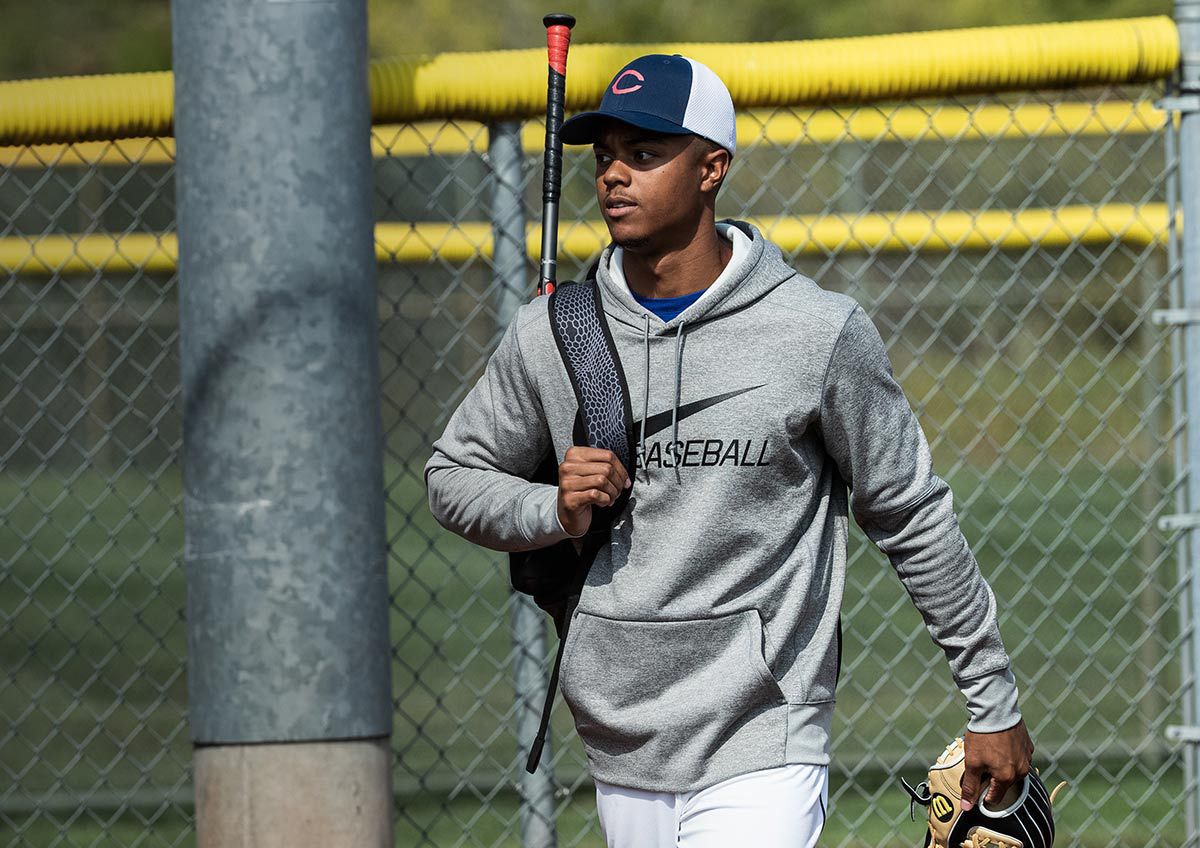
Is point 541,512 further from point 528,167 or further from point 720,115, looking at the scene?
point 528,167

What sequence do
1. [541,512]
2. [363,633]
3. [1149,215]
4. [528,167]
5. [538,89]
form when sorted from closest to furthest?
[363,633] → [541,512] → [538,89] → [528,167] → [1149,215]

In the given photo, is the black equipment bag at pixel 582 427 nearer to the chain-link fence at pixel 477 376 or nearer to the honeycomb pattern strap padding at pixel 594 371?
the honeycomb pattern strap padding at pixel 594 371

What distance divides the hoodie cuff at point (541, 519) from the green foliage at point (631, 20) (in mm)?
21986

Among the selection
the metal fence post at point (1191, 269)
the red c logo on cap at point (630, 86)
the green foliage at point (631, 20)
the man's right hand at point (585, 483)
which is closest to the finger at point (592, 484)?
the man's right hand at point (585, 483)

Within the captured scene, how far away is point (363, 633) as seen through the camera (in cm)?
214

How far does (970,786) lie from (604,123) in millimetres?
1306

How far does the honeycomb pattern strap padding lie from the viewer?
2510mm

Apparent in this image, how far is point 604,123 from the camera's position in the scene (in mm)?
2582

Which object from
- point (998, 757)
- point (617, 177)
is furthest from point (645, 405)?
point (998, 757)

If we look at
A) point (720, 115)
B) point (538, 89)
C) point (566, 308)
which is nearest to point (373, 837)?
point (566, 308)

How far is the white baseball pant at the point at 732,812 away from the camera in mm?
2467

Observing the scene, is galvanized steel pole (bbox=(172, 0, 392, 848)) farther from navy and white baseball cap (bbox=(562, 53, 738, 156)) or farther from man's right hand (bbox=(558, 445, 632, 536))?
navy and white baseball cap (bbox=(562, 53, 738, 156))

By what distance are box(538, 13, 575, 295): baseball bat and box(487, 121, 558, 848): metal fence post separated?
64cm

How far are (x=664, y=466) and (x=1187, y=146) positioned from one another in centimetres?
161
